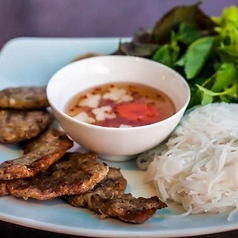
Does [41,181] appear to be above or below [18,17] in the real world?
above

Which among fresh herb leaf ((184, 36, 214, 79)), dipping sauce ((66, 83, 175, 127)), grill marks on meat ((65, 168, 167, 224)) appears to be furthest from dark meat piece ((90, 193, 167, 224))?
fresh herb leaf ((184, 36, 214, 79))

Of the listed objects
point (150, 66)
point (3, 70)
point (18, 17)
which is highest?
point (150, 66)

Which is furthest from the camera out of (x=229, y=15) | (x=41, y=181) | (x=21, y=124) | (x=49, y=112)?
(x=229, y=15)

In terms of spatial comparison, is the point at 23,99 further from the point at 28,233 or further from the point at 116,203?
the point at 116,203

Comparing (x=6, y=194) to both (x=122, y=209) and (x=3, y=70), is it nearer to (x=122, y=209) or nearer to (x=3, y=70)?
(x=122, y=209)

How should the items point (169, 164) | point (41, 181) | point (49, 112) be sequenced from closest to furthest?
1. point (41, 181)
2. point (169, 164)
3. point (49, 112)

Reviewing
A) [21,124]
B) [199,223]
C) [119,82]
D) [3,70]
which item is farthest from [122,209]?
[3,70]

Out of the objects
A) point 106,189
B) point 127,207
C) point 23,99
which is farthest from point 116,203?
point 23,99
